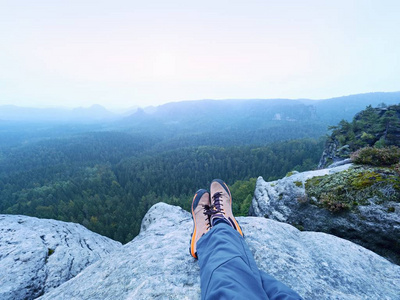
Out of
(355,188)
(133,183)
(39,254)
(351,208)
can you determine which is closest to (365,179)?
(355,188)

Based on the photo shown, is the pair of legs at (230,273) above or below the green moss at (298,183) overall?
above

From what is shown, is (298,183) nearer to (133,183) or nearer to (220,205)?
(220,205)

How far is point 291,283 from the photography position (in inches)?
127

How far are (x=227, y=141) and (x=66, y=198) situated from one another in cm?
10965

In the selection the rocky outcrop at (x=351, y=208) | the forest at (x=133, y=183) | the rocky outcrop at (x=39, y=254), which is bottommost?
the forest at (x=133, y=183)

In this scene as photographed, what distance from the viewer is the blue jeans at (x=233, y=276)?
7.38ft

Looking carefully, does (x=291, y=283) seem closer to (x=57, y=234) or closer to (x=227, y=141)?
(x=57, y=234)

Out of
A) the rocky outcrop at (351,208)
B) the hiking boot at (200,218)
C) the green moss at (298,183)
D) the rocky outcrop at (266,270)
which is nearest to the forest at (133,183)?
the green moss at (298,183)

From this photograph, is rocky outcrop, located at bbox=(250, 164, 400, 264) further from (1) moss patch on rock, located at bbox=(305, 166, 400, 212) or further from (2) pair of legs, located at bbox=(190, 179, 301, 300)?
(2) pair of legs, located at bbox=(190, 179, 301, 300)

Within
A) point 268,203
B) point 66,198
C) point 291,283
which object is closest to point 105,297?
point 291,283

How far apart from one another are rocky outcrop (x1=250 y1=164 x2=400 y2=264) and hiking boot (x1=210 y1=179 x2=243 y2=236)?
11.3 ft

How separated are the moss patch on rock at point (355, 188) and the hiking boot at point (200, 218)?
4565 mm

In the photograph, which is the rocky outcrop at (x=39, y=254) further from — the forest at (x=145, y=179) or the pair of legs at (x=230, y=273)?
the forest at (x=145, y=179)

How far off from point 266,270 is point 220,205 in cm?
212
